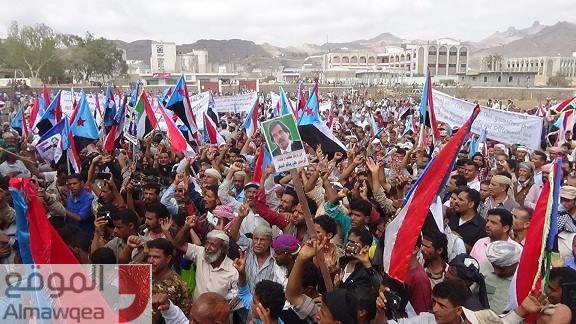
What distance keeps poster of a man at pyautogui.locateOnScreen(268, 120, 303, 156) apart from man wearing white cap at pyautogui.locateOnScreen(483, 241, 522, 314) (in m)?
1.55

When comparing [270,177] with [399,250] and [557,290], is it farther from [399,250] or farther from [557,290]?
[557,290]

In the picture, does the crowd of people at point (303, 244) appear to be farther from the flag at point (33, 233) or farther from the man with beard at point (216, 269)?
the flag at point (33, 233)

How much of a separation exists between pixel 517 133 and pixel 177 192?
19.0 feet

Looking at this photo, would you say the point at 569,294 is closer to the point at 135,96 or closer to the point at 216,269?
the point at 216,269

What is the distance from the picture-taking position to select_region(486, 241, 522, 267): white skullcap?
3.60 m

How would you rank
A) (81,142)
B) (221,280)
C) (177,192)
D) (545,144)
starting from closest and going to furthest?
(221,280), (177,192), (81,142), (545,144)

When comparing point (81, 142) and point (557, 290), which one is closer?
point (557, 290)

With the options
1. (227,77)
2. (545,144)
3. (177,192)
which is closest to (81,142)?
(177,192)

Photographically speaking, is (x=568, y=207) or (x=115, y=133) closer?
(x=568, y=207)

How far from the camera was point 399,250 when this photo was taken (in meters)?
3.43

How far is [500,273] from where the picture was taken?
364 cm

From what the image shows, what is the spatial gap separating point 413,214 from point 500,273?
0.71 metres

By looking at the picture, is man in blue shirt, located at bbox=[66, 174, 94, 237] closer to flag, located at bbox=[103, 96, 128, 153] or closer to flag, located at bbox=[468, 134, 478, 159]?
flag, located at bbox=[103, 96, 128, 153]

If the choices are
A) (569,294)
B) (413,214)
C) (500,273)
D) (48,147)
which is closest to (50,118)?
(48,147)
